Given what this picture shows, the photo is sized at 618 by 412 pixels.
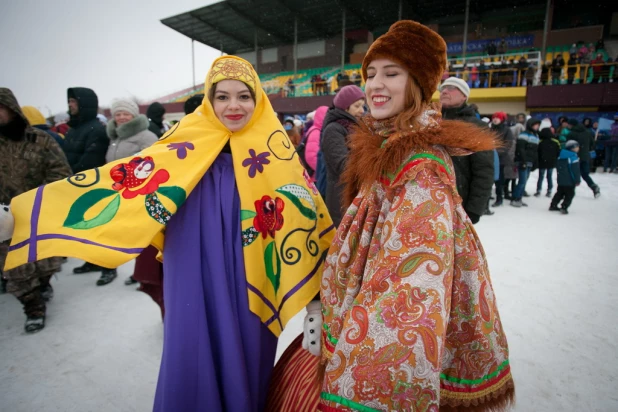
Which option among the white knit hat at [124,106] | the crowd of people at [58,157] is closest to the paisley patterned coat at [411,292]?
the crowd of people at [58,157]

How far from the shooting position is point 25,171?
2.47 m

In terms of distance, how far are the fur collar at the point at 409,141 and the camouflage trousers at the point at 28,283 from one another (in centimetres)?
279

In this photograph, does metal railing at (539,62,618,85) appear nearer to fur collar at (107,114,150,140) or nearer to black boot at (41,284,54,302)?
fur collar at (107,114,150,140)

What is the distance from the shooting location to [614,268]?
135 inches

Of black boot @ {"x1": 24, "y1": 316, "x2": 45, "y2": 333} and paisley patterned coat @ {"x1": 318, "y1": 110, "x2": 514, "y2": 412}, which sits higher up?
paisley patterned coat @ {"x1": 318, "y1": 110, "x2": 514, "y2": 412}

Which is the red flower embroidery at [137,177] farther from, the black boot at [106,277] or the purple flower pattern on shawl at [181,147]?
the black boot at [106,277]

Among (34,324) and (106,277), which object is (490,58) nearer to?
(106,277)

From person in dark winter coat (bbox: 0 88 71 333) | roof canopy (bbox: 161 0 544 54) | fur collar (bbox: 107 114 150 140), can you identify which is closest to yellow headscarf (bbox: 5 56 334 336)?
person in dark winter coat (bbox: 0 88 71 333)

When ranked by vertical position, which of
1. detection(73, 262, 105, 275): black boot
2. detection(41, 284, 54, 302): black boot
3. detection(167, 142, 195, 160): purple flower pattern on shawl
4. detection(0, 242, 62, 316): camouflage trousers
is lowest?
detection(73, 262, 105, 275): black boot

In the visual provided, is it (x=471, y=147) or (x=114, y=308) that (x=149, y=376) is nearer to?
(x=114, y=308)

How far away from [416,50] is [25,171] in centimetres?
296

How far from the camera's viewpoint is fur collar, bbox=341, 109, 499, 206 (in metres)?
0.94

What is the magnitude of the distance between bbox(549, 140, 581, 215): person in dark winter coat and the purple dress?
20.7 ft

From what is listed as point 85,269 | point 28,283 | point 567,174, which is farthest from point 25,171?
point 567,174
